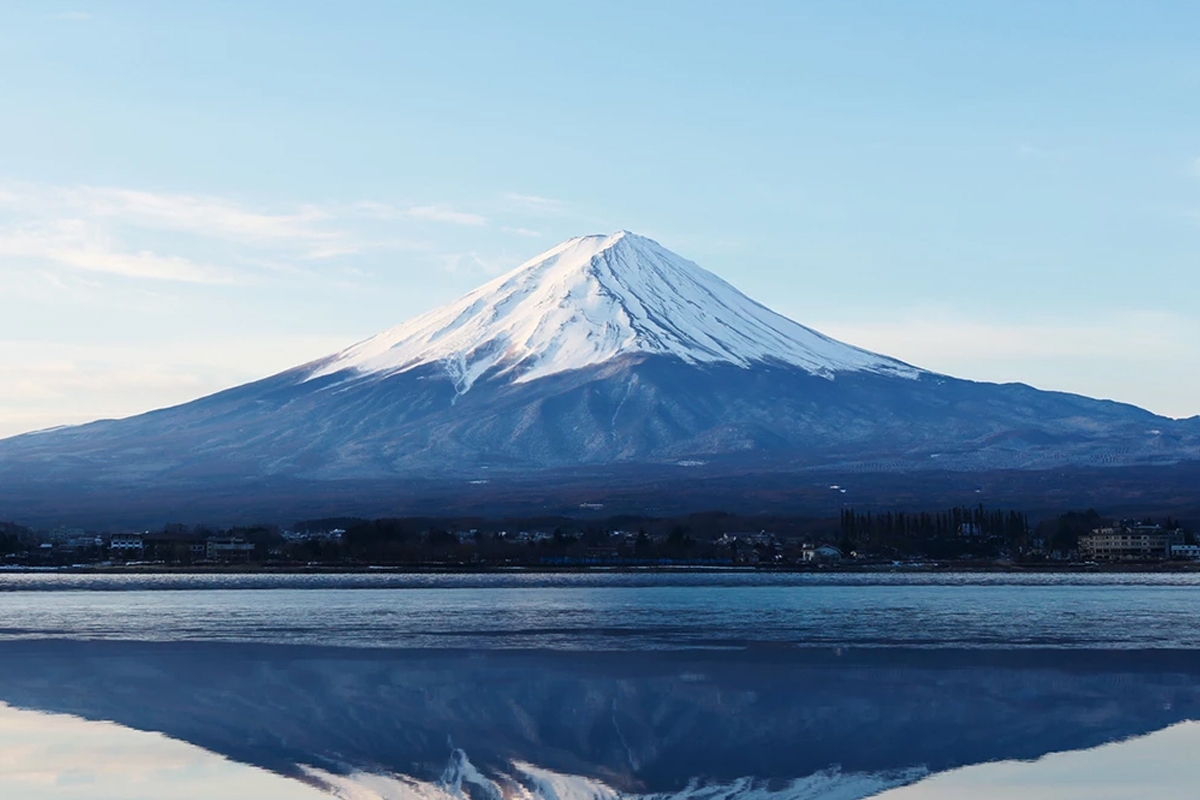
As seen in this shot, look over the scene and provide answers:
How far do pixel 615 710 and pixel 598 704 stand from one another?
22.6 inches

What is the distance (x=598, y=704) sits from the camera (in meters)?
21.9

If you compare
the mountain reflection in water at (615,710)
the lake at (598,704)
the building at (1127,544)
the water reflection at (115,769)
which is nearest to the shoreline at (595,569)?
the building at (1127,544)

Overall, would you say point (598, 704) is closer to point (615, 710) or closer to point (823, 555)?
point (615, 710)

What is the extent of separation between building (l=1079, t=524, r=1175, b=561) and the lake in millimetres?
50219

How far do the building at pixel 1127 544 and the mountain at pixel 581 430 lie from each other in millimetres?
57129

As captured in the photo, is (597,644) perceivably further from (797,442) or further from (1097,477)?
(797,442)

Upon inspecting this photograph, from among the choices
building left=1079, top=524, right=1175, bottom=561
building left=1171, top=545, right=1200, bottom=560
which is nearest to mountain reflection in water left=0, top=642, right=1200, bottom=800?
building left=1079, top=524, right=1175, bottom=561

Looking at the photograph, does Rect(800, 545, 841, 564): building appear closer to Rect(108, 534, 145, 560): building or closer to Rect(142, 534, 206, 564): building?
Rect(142, 534, 206, 564): building

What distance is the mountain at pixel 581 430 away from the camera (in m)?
160

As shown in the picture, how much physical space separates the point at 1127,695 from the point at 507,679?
28.1 feet

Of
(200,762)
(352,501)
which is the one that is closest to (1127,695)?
(200,762)

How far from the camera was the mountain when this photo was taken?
160m

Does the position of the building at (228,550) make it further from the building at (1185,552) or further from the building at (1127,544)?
the building at (1185,552)

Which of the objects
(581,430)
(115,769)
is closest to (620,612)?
(115,769)
